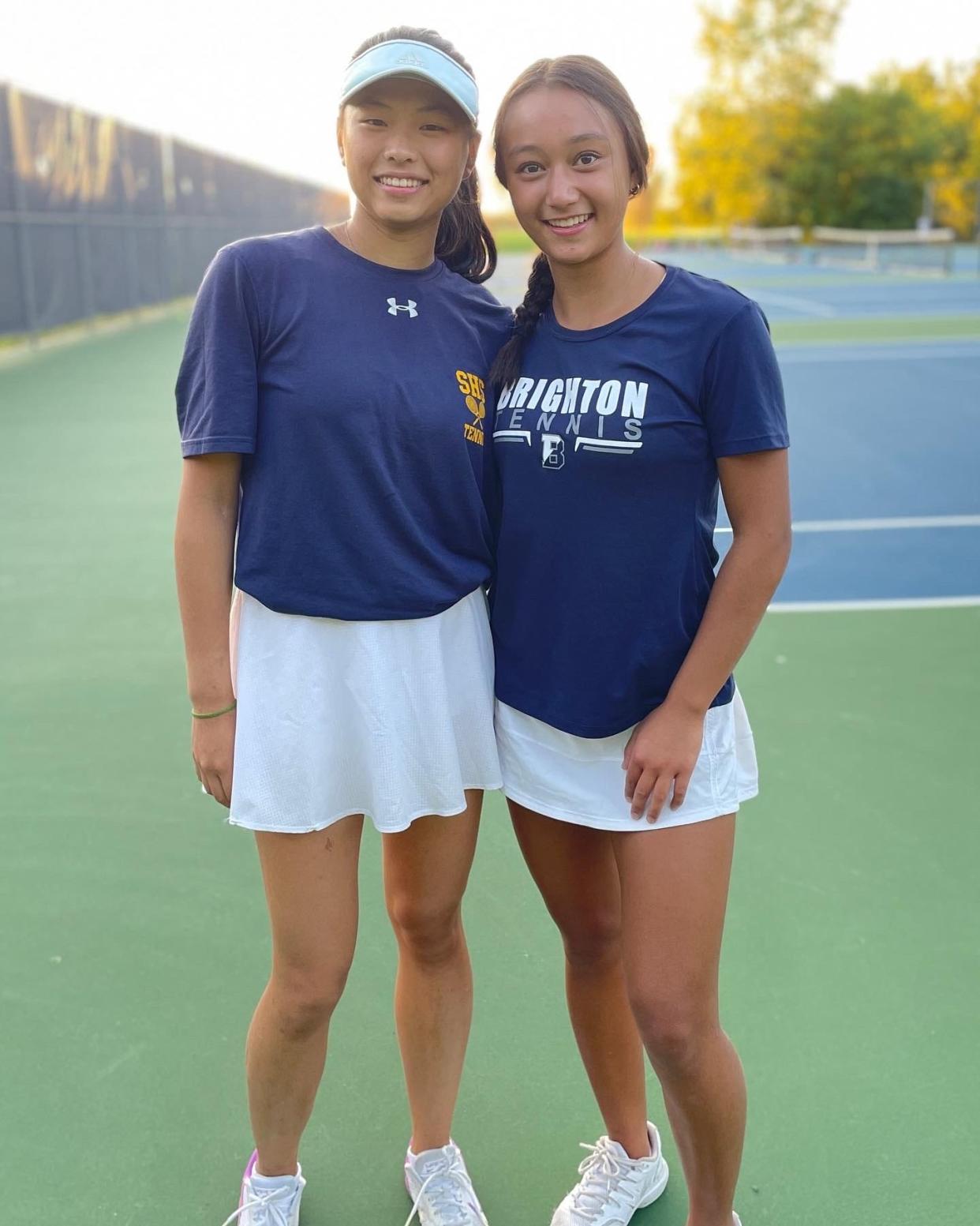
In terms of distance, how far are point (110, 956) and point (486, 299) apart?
6.16 feet

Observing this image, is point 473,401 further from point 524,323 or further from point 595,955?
point 595,955

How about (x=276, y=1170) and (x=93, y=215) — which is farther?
(x=93, y=215)

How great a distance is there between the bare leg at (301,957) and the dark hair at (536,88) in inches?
32.7

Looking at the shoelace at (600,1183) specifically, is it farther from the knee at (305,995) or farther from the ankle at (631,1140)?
the knee at (305,995)

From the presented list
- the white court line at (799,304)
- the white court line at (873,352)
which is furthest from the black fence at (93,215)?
the white court line at (799,304)

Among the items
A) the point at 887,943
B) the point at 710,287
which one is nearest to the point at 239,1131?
the point at 887,943

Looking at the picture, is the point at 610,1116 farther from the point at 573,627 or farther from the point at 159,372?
the point at 159,372

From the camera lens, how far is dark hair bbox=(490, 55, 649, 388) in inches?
80.5

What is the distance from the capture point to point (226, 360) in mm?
1990

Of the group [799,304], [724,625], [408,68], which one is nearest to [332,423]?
[408,68]

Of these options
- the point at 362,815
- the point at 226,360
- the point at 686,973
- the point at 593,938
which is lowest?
the point at 593,938

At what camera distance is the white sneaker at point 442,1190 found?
7.75 feet

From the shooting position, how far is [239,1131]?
8.57 feet

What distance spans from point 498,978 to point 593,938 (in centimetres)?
79
